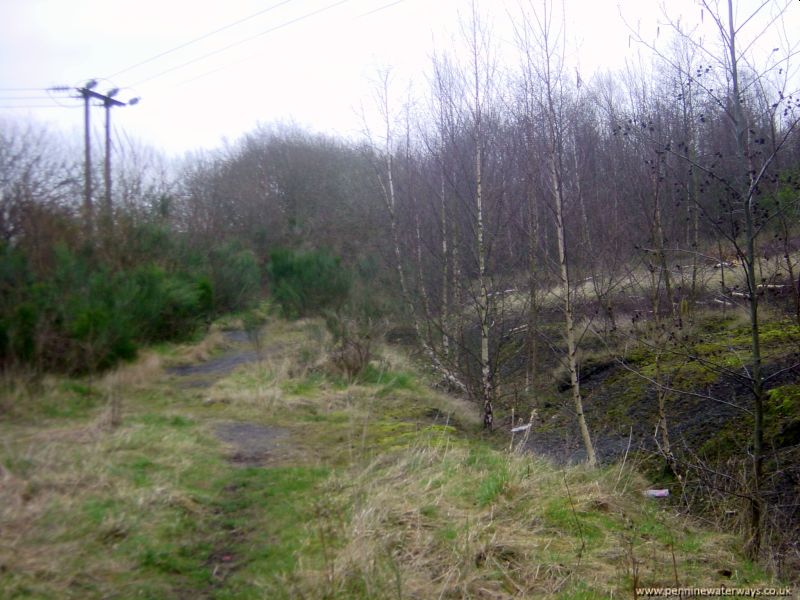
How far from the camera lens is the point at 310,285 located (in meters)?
18.8

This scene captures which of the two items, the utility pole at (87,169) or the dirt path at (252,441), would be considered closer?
the dirt path at (252,441)

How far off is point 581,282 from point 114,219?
29.9 ft

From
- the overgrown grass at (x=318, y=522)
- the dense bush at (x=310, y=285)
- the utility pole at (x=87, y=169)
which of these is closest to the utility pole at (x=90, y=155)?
the utility pole at (x=87, y=169)

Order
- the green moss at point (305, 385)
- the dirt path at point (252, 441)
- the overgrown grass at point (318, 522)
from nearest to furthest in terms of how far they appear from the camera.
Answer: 1. the overgrown grass at point (318, 522)
2. the dirt path at point (252, 441)
3. the green moss at point (305, 385)

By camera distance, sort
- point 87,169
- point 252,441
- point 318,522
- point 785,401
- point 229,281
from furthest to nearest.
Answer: point 229,281, point 87,169, point 785,401, point 252,441, point 318,522

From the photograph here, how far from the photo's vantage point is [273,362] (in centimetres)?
1190

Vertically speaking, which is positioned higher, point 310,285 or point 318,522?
point 310,285

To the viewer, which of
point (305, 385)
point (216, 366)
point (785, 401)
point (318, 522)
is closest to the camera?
point (318, 522)

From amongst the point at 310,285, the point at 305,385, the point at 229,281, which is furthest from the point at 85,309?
the point at 229,281

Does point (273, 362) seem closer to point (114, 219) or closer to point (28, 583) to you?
point (114, 219)

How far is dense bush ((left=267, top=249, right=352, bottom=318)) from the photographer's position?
1800cm

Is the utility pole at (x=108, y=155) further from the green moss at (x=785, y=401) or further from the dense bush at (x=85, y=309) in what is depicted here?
the green moss at (x=785, y=401)

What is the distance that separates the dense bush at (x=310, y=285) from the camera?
59.1 feet

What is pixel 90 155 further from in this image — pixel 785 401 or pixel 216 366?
pixel 785 401
